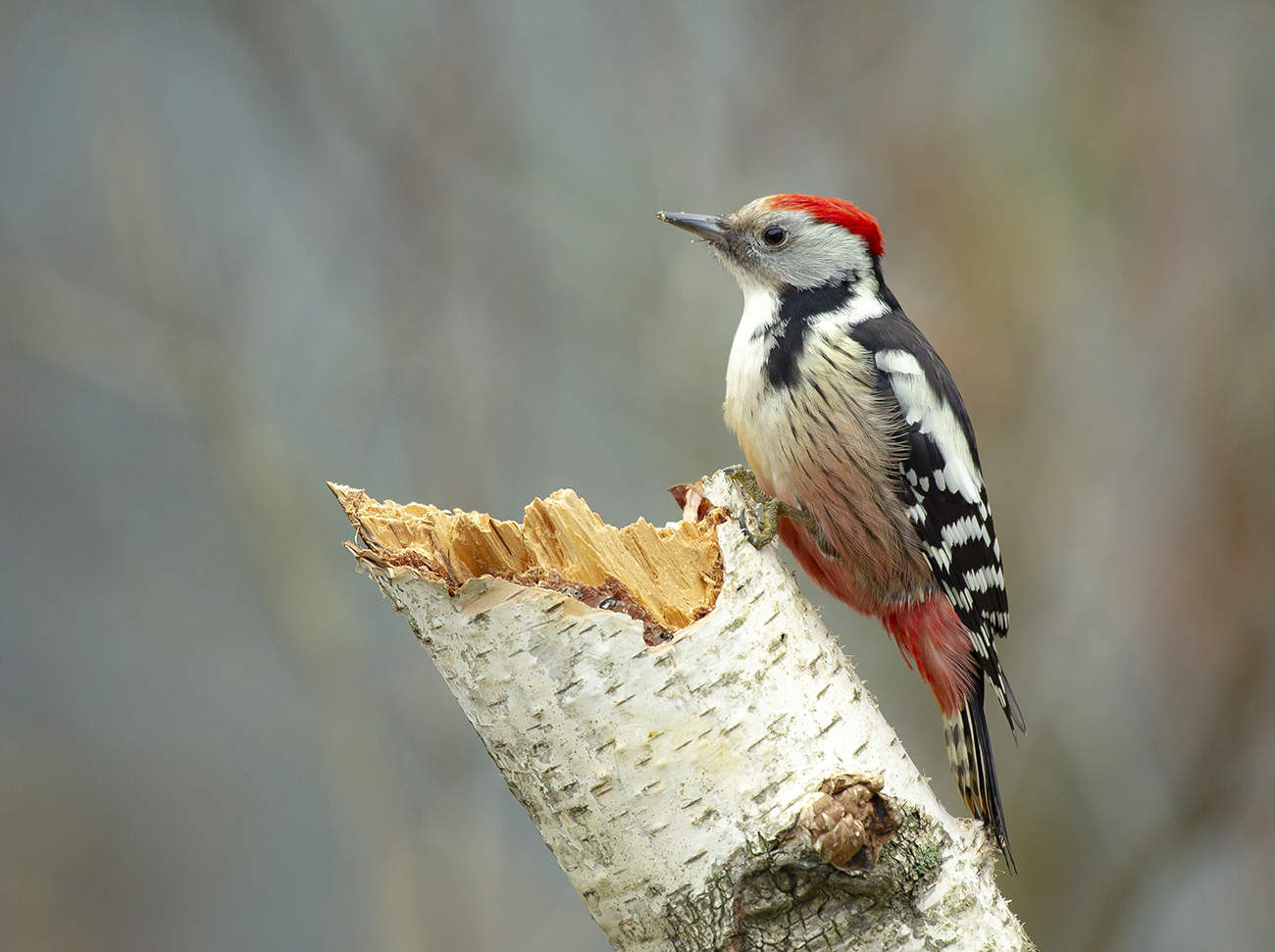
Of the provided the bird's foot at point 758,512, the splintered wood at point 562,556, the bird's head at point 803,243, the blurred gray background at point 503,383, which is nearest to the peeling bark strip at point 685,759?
the splintered wood at point 562,556

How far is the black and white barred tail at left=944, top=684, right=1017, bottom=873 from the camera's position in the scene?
2357 millimetres

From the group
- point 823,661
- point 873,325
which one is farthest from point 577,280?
point 823,661

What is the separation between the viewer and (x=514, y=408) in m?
4.41

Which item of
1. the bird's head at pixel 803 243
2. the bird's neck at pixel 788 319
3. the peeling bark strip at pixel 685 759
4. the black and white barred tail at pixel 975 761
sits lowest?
the black and white barred tail at pixel 975 761

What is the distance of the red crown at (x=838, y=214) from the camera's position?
2.90 meters

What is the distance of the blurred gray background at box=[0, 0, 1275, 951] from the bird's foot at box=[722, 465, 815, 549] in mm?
1714

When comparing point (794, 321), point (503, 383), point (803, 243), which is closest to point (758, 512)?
point (794, 321)

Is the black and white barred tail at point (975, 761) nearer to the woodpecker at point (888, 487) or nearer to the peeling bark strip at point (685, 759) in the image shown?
the woodpecker at point (888, 487)

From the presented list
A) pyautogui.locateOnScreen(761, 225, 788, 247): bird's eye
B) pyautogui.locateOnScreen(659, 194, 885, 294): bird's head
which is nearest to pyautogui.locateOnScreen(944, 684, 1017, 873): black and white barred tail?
pyautogui.locateOnScreen(659, 194, 885, 294): bird's head

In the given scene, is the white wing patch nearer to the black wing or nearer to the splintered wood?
the black wing

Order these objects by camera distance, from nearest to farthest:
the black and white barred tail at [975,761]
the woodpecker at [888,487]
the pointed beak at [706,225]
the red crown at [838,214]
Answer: the black and white barred tail at [975,761] → the woodpecker at [888,487] → the red crown at [838,214] → the pointed beak at [706,225]

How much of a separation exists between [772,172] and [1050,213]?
112cm

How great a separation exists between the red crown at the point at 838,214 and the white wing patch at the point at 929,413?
47cm

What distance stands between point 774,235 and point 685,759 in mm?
1760
